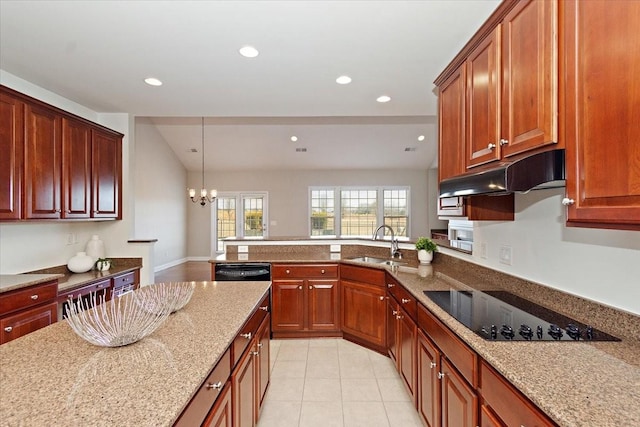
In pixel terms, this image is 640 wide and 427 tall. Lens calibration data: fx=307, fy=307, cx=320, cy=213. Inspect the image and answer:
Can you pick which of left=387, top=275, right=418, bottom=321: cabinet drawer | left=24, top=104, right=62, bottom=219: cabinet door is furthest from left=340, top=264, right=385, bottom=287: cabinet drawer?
left=24, top=104, right=62, bottom=219: cabinet door

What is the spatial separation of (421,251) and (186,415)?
2.51 meters

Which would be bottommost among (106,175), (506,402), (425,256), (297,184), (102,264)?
(506,402)

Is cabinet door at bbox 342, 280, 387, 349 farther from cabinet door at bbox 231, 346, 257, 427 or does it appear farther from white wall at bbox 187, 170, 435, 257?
white wall at bbox 187, 170, 435, 257

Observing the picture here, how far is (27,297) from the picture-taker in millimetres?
2289

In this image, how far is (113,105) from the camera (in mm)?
3391

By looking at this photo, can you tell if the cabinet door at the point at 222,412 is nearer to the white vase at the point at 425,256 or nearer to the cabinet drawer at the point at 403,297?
the cabinet drawer at the point at 403,297

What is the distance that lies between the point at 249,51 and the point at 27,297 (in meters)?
2.46

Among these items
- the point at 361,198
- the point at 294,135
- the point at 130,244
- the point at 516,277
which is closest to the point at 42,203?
the point at 130,244

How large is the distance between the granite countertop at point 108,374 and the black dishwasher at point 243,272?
1.95 meters

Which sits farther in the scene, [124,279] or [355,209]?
[355,209]

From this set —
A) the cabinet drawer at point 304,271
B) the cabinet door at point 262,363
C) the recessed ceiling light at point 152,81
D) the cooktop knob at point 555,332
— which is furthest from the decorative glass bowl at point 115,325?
the recessed ceiling light at point 152,81

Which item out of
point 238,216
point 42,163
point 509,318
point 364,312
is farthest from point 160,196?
point 509,318

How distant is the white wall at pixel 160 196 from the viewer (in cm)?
652

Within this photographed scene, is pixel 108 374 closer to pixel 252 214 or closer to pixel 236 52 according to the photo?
pixel 236 52
